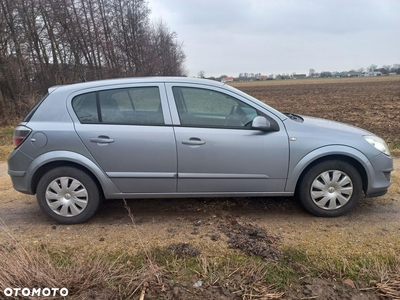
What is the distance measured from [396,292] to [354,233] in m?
0.93

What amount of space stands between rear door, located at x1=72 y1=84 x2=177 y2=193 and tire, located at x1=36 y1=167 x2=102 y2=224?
0.97 feet

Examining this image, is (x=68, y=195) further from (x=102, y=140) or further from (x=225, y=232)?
(x=225, y=232)

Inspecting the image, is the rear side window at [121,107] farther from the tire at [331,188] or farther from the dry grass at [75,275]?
the tire at [331,188]

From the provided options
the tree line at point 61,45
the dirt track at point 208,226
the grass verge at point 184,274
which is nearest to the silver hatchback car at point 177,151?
the dirt track at point 208,226

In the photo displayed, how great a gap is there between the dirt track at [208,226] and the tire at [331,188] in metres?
0.16

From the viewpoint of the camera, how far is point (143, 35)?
32.3 meters

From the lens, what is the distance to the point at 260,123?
3451 millimetres

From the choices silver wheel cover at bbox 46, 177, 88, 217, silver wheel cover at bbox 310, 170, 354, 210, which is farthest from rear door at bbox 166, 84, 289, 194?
silver wheel cover at bbox 46, 177, 88, 217

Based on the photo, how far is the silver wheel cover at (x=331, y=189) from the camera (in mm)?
3570

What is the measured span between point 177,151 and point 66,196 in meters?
1.39

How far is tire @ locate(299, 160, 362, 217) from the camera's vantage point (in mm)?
3561

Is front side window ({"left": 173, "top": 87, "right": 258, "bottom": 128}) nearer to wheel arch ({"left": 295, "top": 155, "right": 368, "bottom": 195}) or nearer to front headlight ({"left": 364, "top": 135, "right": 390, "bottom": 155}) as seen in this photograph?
wheel arch ({"left": 295, "top": 155, "right": 368, "bottom": 195})

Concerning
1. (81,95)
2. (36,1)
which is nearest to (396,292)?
(81,95)

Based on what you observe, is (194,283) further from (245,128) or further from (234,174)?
(245,128)
